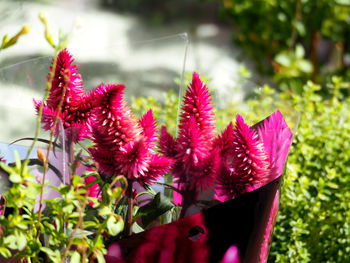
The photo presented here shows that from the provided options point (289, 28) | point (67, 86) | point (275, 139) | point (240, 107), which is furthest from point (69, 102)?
→ point (289, 28)

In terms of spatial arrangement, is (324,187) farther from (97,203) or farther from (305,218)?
(97,203)

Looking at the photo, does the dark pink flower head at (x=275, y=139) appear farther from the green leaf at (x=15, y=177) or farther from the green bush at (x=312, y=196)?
the green leaf at (x=15, y=177)

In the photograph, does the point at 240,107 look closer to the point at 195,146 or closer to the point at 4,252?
the point at 195,146

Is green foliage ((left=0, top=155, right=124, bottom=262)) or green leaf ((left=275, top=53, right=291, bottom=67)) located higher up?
green leaf ((left=275, top=53, right=291, bottom=67))

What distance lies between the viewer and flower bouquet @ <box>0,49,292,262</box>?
513 mm

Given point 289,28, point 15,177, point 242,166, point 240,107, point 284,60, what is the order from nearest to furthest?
point 15,177, point 242,166, point 240,107, point 284,60, point 289,28

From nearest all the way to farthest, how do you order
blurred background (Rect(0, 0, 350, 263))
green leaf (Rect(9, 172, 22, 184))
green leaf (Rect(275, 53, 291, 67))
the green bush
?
green leaf (Rect(9, 172, 22, 184)) < blurred background (Rect(0, 0, 350, 263)) < the green bush < green leaf (Rect(275, 53, 291, 67))

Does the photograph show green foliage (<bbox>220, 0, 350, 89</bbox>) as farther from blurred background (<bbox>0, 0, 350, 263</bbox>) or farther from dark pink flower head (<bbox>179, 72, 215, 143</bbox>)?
dark pink flower head (<bbox>179, 72, 215, 143</bbox>)

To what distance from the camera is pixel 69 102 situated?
1.96ft

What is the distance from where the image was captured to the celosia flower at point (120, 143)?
0.52 meters

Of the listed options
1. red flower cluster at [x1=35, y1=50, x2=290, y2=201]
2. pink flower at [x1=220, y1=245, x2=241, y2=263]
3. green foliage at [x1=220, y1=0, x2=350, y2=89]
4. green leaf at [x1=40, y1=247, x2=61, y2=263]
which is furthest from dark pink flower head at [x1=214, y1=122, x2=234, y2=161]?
green foliage at [x1=220, y1=0, x2=350, y2=89]

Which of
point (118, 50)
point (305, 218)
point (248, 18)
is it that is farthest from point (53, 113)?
point (248, 18)

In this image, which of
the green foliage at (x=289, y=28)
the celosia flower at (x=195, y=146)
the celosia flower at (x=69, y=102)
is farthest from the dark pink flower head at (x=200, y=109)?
the green foliage at (x=289, y=28)

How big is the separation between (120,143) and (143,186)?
0.07 metres
